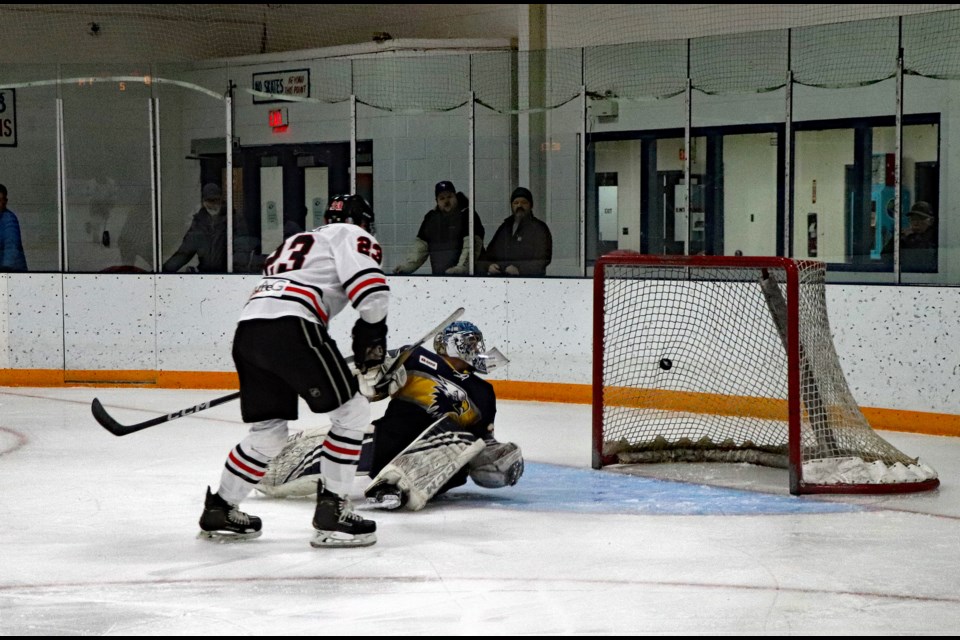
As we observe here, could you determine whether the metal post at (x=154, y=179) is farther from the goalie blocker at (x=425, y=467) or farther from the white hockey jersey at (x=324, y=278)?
the white hockey jersey at (x=324, y=278)

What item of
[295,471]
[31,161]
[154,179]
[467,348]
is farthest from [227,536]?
[31,161]

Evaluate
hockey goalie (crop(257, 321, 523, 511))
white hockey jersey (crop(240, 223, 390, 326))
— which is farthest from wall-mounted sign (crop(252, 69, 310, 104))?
white hockey jersey (crop(240, 223, 390, 326))

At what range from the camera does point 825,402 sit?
4855mm

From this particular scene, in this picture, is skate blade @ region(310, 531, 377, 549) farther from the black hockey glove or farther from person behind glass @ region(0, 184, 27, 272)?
person behind glass @ region(0, 184, 27, 272)

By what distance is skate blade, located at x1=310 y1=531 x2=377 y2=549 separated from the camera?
3840mm

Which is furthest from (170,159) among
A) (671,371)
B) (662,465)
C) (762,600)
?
(762,600)

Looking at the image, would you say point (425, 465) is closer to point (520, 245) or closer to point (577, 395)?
point (577, 395)

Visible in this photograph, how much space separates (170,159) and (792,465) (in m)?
5.14

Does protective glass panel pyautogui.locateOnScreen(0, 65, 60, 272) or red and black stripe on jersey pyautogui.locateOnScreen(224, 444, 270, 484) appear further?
protective glass panel pyautogui.locateOnScreen(0, 65, 60, 272)

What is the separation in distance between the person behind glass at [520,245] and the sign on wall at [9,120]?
3.32 meters

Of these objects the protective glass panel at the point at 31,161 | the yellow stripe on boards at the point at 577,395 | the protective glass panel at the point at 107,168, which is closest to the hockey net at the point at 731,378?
the yellow stripe on boards at the point at 577,395

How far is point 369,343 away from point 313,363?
18 centimetres

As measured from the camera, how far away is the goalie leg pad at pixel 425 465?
4.37 metres

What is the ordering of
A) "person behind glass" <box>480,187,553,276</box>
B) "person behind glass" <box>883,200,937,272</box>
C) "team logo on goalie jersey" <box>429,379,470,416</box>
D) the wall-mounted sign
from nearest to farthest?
1. "team logo on goalie jersey" <box>429,379,470,416</box>
2. "person behind glass" <box>883,200,937,272</box>
3. "person behind glass" <box>480,187,553,276</box>
4. the wall-mounted sign
